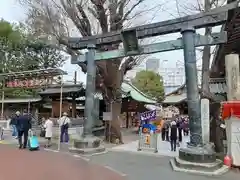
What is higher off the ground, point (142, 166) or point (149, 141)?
point (149, 141)

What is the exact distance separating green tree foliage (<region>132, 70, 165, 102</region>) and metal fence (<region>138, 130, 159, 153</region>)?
31.8m

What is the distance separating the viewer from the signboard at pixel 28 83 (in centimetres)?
1801

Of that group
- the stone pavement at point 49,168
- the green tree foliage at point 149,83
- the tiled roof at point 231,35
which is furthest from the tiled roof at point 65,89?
the green tree foliage at point 149,83

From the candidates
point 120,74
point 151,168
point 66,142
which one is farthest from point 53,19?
point 151,168

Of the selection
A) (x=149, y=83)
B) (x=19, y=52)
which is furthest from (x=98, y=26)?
(x=149, y=83)

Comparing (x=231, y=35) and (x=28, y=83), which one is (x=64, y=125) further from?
(x=231, y=35)

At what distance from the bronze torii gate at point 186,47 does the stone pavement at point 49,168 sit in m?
2.19

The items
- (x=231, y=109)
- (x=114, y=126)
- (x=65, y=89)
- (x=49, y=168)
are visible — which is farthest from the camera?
(x=65, y=89)

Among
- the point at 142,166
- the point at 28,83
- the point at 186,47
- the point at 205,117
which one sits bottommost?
the point at 142,166

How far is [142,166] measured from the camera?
1045cm

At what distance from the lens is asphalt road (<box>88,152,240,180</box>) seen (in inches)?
348

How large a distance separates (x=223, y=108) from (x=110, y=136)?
8.69 metres

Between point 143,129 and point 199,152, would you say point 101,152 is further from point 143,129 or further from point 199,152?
point 199,152

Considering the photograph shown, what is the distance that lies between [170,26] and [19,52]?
2853 cm
